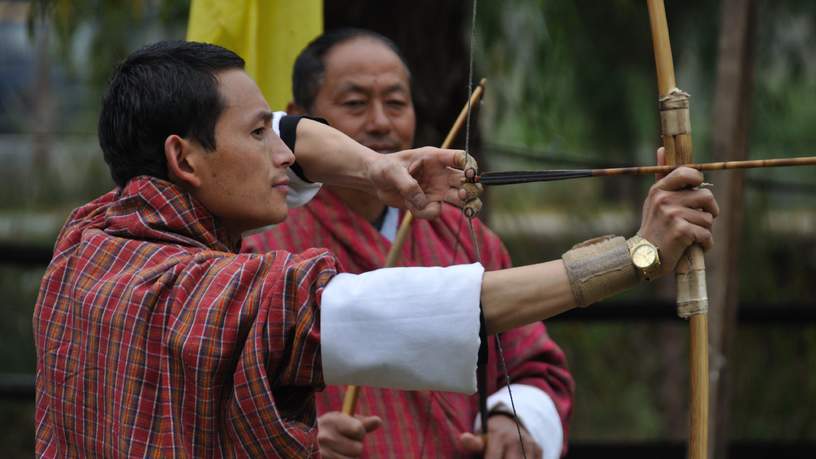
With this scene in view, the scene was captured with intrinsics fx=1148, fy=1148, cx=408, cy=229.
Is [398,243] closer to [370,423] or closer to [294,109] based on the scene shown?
[370,423]

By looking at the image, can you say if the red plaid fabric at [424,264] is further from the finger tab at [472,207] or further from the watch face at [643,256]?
the watch face at [643,256]

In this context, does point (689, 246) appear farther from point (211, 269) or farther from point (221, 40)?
point (221, 40)

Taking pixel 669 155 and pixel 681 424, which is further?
pixel 681 424

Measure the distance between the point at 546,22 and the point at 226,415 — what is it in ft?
8.05

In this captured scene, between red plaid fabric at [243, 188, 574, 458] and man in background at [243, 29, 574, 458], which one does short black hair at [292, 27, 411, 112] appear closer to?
man in background at [243, 29, 574, 458]

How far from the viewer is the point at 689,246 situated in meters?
1.61

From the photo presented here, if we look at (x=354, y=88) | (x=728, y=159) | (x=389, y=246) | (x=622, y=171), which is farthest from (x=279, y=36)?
(x=622, y=171)

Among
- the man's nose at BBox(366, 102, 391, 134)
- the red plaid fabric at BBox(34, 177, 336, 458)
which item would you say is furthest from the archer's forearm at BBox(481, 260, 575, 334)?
the man's nose at BBox(366, 102, 391, 134)

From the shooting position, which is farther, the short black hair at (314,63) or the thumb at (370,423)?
the short black hair at (314,63)

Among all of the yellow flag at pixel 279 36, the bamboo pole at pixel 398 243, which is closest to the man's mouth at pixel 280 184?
the bamboo pole at pixel 398 243

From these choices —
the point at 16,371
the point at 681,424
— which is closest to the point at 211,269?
the point at 16,371

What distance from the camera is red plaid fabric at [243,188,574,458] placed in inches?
93.7

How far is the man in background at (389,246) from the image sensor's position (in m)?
2.37

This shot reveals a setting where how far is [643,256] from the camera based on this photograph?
1.57m
